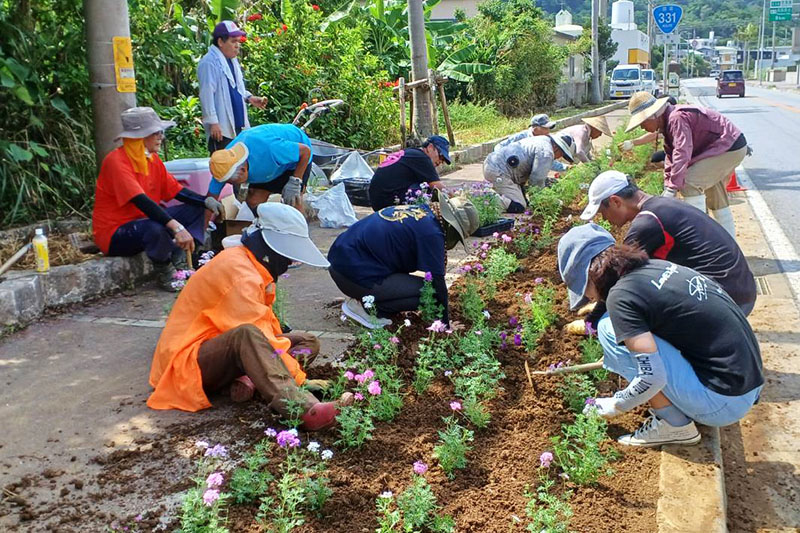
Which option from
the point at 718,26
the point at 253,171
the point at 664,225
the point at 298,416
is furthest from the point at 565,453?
the point at 718,26

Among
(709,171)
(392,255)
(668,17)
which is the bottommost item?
(392,255)

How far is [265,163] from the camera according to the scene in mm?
6461

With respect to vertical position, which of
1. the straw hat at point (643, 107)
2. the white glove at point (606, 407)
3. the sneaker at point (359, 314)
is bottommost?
the white glove at point (606, 407)

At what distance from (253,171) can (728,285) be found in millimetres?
3757

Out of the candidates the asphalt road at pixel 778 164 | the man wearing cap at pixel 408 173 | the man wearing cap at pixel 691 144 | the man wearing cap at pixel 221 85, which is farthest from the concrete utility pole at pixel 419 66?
the man wearing cap at pixel 691 144

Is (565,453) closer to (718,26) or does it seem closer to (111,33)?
(111,33)

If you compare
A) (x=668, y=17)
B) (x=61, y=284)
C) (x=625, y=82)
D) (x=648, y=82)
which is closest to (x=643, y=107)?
(x=61, y=284)

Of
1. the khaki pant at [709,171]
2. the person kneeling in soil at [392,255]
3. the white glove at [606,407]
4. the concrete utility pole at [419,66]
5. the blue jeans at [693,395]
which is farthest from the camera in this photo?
the concrete utility pole at [419,66]

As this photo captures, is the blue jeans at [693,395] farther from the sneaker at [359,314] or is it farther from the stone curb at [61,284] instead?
the stone curb at [61,284]

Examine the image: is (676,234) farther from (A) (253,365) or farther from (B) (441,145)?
(B) (441,145)

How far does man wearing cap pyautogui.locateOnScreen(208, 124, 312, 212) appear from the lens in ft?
19.7

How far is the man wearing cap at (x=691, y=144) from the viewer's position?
6703 millimetres

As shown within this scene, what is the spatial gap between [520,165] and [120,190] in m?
4.87

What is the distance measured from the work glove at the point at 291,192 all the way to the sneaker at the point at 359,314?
1.47 m
